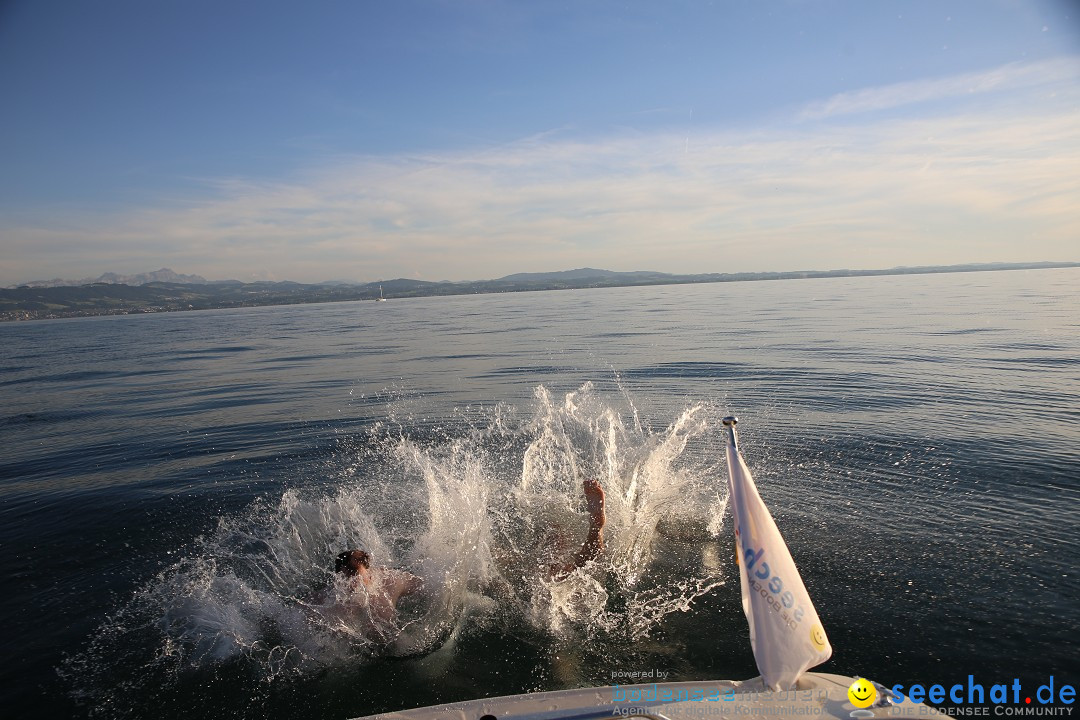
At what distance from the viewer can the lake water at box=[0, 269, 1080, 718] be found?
598 cm

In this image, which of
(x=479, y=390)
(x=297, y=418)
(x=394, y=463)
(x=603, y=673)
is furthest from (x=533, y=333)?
(x=603, y=673)

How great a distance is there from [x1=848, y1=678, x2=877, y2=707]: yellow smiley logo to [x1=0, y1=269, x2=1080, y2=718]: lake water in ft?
5.27

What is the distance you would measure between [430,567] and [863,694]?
16.8 ft

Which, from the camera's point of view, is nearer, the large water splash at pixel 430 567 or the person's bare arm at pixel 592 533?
the large water splash at pixel 430 567

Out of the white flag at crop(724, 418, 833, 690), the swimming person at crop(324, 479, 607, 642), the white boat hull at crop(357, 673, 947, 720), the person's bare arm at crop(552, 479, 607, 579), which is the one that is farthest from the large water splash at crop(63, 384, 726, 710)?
the white flag at crop(724, 418, 833, 690)

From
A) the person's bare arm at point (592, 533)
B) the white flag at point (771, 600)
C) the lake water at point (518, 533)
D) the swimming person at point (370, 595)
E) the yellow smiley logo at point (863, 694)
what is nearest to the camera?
the white flag at point (771, 600)

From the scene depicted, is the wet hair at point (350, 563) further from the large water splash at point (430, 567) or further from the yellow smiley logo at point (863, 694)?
the yellow smiley logo at point (863, 694)

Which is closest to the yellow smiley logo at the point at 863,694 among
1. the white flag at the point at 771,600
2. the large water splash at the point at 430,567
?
the white flag at the point at 771,600

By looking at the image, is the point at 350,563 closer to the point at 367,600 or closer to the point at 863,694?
the point at 367,600

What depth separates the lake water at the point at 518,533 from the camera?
5.98m

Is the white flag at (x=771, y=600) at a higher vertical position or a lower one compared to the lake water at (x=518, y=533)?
higher

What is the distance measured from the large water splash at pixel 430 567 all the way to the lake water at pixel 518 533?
41 millimetres

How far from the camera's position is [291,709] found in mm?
5613

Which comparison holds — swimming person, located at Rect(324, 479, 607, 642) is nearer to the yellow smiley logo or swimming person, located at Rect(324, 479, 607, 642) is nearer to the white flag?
the white flag
